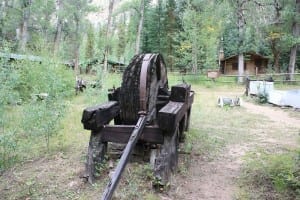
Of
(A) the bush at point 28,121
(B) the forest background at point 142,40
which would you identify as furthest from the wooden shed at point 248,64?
(A) the bush at point 28,121

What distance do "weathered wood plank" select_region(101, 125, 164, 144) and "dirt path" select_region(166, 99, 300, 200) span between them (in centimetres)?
67

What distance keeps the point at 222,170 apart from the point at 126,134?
1597 millimetres

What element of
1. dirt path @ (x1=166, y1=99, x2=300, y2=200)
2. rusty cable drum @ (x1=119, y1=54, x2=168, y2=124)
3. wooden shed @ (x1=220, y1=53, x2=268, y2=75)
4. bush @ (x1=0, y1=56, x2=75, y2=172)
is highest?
wooden shed @ (x1=220, y1=53, x2=268, y2=75)

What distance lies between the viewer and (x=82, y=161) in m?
4.57

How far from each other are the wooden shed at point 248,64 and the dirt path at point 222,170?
86.6ft

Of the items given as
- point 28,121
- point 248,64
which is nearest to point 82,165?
point 28,121

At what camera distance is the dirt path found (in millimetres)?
3621

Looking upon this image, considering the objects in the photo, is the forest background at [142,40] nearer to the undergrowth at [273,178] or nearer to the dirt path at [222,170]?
the dirt path at [222,170]

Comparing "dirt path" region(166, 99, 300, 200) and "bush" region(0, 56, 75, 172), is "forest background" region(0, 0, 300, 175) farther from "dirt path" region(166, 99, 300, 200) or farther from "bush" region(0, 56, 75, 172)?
"dirt path" region(166, 99, 300, 200)

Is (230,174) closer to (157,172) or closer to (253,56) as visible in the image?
(157,172)

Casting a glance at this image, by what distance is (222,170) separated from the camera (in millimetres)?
4453

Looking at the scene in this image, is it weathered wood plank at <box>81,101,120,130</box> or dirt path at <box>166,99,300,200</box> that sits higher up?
weathered wood plank at <box>81,101,120,130</box>

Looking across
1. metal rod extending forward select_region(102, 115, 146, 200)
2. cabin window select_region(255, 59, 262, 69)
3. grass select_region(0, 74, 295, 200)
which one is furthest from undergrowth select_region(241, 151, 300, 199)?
cabin window select_region(255, 59, 262, 69)

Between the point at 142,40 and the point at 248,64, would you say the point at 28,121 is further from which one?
the point at 142,40
